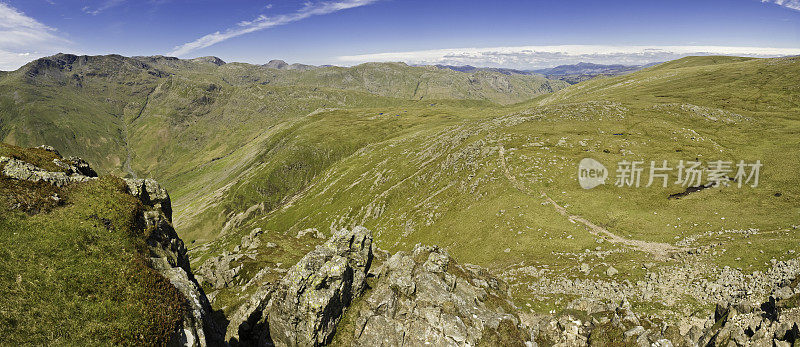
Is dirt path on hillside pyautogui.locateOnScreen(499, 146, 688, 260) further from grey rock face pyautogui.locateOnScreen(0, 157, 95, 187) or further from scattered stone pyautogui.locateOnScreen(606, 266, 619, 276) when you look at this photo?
grey rock face pyautogui.locateOnScreen(0, 157, 95, 187)

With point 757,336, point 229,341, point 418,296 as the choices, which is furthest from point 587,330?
point 229,341

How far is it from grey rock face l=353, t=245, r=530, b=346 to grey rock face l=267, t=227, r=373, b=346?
91.2 inches

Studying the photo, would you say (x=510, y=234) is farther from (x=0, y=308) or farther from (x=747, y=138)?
(x=747, y=138)

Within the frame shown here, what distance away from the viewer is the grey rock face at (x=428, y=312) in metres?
22.7

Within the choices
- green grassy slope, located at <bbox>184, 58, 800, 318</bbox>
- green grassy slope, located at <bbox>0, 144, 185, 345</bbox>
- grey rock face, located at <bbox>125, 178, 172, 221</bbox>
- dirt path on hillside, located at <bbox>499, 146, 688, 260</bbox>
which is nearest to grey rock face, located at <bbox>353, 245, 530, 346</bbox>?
green grassy slope, located at <bbox>0, 144, 185, 345</bbox>

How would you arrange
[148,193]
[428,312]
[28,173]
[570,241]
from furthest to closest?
[570,241] → [148,193] → [428,312] → [28,173]

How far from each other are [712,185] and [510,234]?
42.2 meters

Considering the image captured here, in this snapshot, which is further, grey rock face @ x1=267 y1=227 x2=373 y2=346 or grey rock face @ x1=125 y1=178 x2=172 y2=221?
grey rock face @ x1=125 y1=178 x2=172 y2=221

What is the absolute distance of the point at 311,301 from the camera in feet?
69.6

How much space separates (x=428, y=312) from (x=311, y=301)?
981 cm

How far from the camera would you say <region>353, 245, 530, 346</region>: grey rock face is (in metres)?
22.7

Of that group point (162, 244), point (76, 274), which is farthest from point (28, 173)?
point (76, 274)

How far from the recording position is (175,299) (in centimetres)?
1825

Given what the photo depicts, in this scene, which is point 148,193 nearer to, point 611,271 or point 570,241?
point 611,271
